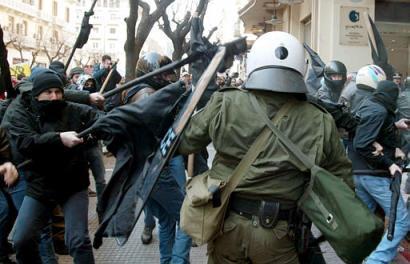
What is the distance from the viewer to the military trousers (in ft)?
8.48

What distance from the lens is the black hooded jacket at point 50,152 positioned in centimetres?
384

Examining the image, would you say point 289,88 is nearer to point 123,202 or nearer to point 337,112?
point 123,202

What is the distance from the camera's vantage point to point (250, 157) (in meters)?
2.57

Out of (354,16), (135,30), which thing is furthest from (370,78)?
(135,30)

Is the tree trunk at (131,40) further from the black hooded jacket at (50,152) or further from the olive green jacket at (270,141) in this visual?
the olive green jacket at (270,141)

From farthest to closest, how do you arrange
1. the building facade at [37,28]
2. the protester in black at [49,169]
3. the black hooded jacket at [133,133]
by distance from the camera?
the building facade at [37,28] < the protester in black at [49,169] < the black hooded jacket at [133,133]

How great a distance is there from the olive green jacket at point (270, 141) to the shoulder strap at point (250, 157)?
0.02 meters

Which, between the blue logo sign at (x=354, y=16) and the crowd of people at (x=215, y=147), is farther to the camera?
the blue logo sign at (x=354, y=16)

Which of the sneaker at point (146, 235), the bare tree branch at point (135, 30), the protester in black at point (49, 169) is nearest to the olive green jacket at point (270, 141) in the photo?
the protester in black at point (49, 169)

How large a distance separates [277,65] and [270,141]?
381 mm

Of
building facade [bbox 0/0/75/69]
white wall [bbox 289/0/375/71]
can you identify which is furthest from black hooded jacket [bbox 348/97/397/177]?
building facade [bbox 0/0/75/69]

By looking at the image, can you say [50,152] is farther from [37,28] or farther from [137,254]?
[37,28]

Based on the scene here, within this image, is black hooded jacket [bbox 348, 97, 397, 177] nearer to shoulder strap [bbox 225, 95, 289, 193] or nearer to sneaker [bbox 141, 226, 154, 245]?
shoulder strap [bbox 225, 95, 289, 193]

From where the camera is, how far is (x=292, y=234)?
265 cm
